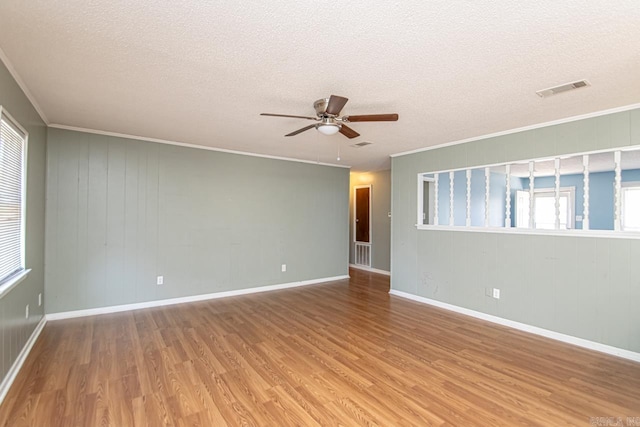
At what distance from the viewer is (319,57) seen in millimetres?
2082

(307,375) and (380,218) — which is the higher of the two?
(380,218)

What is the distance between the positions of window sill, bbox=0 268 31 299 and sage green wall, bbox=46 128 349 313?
1.14m

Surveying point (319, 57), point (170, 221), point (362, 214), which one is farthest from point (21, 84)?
point (362, 214)

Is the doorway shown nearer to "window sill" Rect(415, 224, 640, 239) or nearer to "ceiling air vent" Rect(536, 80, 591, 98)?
"window sill" Rect(415, 224, 640, 239)

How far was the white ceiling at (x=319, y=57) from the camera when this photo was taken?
5.37 ft

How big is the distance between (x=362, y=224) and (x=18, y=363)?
6.40 meters

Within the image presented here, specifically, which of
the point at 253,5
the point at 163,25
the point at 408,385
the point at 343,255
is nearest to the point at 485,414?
the point at 408,385

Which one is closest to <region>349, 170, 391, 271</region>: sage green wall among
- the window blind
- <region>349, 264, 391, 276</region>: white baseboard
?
<region>349, 264, 391, 276</region>: white baseboard

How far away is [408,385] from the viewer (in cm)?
240

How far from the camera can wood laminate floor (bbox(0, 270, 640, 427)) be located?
2035 mm

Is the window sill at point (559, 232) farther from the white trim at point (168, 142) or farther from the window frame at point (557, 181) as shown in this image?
the white trim at point (168, 142)

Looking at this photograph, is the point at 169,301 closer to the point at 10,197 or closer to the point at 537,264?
the point at 10,197

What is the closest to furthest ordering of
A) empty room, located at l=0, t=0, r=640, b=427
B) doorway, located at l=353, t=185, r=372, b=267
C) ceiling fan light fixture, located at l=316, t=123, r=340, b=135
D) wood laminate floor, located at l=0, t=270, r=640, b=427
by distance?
empty room, located at l=0, t=0, r=640, b=427 → wood laminate floor, located at l=0, t=270, r=640, b=427 → ceiling fan light fixture, located at l=316, t=123, r=340, b=135 → doorway, located at l=353, t=185, r=372, b=267

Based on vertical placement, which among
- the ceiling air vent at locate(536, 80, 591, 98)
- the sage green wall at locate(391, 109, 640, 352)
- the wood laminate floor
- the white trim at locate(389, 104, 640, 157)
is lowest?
the wood laminate floor
